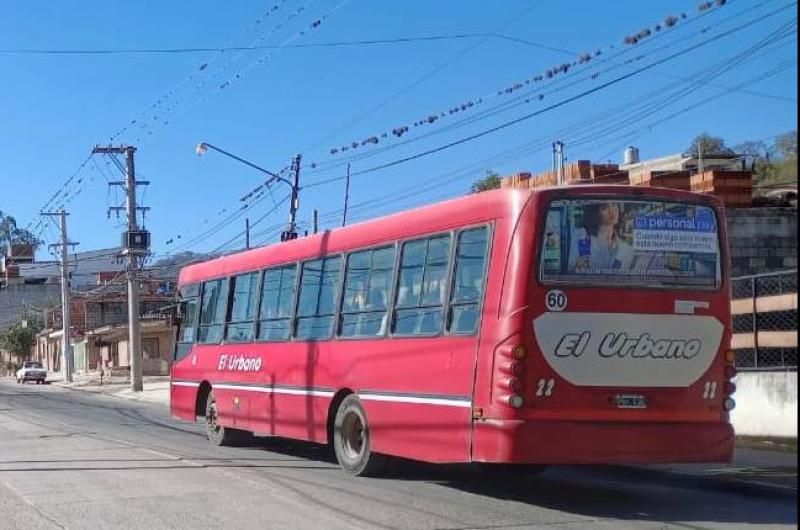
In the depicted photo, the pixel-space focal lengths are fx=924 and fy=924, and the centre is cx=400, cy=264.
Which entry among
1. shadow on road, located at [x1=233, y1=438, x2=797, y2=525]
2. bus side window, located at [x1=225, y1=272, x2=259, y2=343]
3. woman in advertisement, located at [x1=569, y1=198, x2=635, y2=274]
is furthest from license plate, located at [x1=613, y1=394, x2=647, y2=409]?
bus side window, located at [x1=225, y1=272, x2=259, y2=343]

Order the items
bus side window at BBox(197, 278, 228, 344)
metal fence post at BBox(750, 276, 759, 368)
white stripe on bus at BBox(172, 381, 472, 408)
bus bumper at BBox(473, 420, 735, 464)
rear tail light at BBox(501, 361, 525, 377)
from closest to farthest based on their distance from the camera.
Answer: bus bumper at BBox(473, 420, 735, 464), rear tail light at BBox(501, 361, 525, 377), white stripe on bus at BBox(172, 381, 472, 408), metal fence post at BBox(750, 276, 759, 368), bus side window at BBox(197, 278, 228, 344)

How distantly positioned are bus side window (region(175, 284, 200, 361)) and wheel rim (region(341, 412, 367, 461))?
6.24 meters

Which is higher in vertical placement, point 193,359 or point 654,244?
point 654,244

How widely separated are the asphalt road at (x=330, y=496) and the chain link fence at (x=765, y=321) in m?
3.40

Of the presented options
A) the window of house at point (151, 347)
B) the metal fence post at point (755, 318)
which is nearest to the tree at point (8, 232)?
the window of house at point (151, 347)

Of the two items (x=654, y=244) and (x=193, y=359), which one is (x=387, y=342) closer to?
(x=654, y=244)

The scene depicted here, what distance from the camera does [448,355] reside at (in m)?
9.47

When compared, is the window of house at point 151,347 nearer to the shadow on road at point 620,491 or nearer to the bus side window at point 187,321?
the bus side window at point 187,321

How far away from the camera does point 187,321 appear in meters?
17.6

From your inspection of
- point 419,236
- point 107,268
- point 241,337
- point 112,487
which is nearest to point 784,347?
point 419,236

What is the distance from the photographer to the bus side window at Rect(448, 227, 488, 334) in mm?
9227

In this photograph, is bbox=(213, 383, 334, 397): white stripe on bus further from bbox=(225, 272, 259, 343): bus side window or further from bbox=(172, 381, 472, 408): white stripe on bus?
bbox=(225, 272, 259, 343): bus side window

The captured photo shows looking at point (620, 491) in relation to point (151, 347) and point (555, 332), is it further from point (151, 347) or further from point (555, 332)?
point (151, 347)

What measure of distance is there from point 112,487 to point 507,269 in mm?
5513
